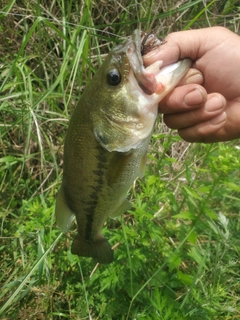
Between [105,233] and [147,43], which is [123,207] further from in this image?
[147,43]

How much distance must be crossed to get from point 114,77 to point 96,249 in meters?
0.91

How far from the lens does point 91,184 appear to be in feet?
5.27

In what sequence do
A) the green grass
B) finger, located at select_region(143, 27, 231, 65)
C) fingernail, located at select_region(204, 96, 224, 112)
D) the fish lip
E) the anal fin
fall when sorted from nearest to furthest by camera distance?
the fish lip → finger, located at select_region(143, 27, 231, 65) → fingernail, located at select_region(204, 96, 224, 112) → the anal fin → the green grass

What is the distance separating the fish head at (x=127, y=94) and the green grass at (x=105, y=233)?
2.22 feet

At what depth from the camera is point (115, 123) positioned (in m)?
1.47

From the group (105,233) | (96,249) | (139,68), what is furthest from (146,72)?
(105,233)

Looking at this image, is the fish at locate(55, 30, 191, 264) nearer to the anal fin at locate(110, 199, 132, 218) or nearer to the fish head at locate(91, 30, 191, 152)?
the fish head at locate(91, 30, 191, 152)

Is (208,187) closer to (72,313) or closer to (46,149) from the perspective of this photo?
(72,313)

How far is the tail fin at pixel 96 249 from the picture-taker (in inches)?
73.5

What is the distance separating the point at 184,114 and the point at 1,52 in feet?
5.75

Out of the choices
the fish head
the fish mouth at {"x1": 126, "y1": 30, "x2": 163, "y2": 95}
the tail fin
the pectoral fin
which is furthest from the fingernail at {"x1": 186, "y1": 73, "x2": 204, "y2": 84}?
the tail fin

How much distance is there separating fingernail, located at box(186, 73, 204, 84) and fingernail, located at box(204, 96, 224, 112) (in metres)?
0.13

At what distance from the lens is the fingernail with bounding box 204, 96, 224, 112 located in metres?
1.67

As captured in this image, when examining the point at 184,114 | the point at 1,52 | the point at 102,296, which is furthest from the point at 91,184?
the point at 1,52
